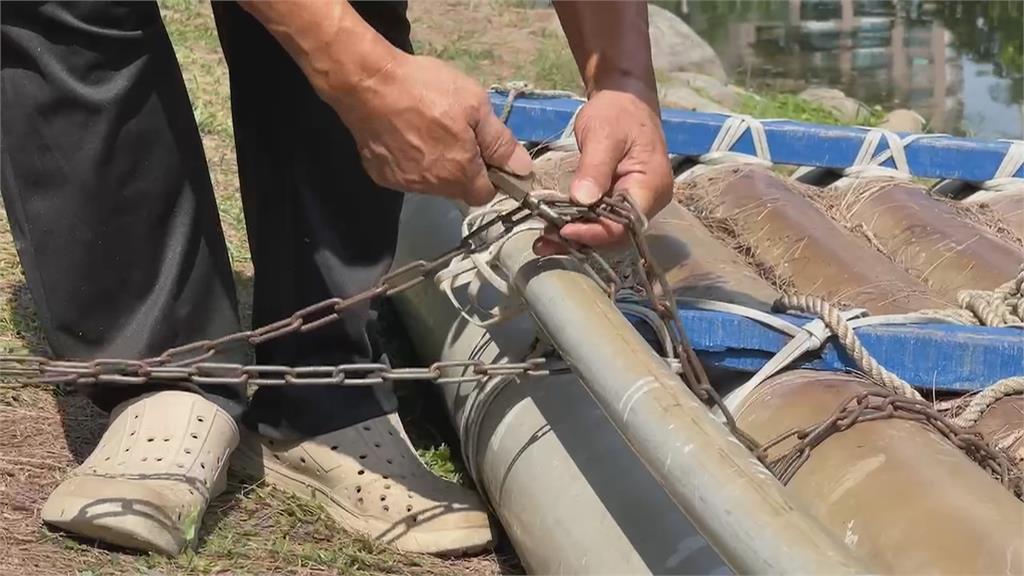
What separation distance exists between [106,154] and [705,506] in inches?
42.7

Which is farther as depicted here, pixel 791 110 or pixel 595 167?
pixel 791 110

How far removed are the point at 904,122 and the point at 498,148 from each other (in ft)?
16.5

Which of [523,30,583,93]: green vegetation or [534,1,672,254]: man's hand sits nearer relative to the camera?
[534,1,672,254]: man's hand

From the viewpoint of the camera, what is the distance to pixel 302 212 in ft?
7.50

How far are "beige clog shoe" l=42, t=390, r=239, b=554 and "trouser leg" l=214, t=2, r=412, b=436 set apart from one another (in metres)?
0.19

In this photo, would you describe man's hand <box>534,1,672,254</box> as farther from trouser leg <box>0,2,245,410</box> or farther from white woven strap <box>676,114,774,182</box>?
white woven strap <box>676,114,774,182</box>

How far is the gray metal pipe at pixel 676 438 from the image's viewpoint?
1301mm

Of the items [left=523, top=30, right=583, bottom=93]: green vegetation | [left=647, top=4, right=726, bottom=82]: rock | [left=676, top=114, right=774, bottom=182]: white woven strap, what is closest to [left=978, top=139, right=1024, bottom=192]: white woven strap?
[left=676, top=114, right=774, bottom=182]: white woven strap

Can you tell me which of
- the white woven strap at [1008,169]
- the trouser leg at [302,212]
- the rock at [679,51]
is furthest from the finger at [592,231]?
the rock at [679,51]

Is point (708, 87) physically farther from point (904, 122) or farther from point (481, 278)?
point (481, 278)

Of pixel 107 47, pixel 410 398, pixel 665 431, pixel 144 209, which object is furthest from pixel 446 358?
pixel 665 431

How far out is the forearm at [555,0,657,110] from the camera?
83.0 inches

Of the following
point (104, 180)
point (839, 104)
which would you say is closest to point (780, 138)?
point (104, 180)

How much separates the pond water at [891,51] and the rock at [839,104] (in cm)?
37
